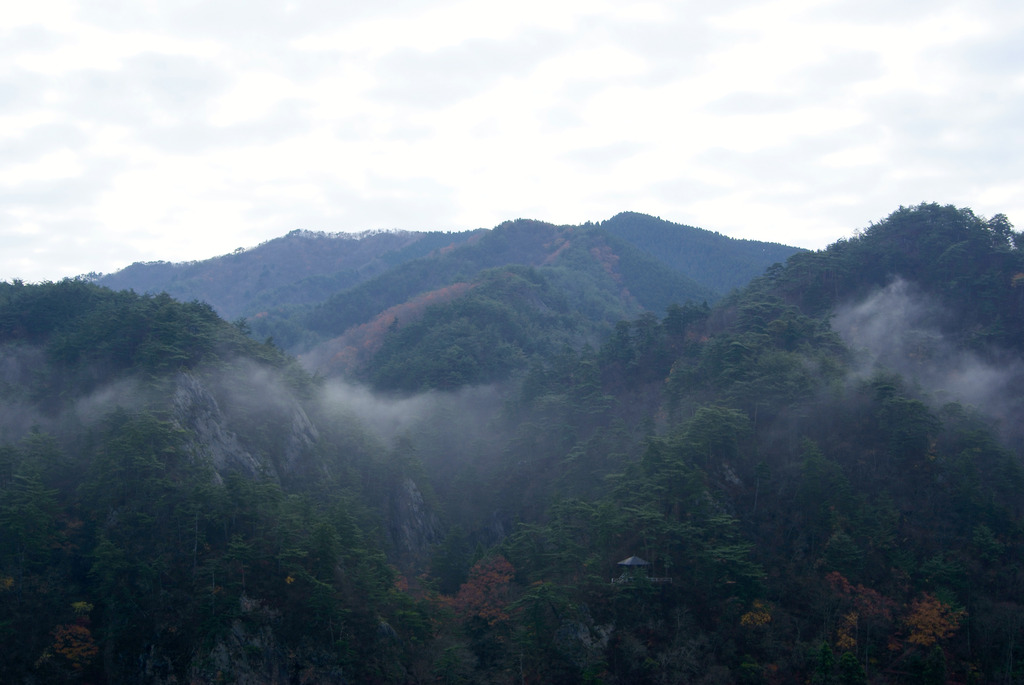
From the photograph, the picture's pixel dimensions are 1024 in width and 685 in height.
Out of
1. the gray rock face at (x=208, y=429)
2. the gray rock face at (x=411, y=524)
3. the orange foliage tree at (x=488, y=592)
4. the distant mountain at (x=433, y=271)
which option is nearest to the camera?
the orange foliage tree at (x=488, y=592)

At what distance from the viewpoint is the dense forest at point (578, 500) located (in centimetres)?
3469

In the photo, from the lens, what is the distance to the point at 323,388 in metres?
62.8

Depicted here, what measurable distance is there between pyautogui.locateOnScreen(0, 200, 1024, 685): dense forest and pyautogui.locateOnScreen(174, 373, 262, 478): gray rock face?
20cm

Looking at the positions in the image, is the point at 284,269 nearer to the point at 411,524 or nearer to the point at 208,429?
the point at 411,524

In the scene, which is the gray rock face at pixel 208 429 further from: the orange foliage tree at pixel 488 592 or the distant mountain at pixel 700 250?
the distant mountain at pixel 700 250

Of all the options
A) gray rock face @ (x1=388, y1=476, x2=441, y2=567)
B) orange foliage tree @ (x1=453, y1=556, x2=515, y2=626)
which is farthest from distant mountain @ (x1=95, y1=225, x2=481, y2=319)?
orange foliage tree @ (x1=453, y1=556, x2=515, y2=626)

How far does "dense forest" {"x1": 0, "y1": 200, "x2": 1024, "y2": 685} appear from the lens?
3469 centimetres

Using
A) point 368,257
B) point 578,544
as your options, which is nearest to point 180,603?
point 578,544

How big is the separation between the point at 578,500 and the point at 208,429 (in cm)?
2174

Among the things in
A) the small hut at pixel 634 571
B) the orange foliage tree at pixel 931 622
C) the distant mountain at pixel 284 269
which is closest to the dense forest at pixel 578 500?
the orange foliage tree at pixel 931 622

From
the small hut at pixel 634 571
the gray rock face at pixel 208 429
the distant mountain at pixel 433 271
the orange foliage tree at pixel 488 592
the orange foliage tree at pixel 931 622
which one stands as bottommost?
the orange foliage tree at pixel 931 622

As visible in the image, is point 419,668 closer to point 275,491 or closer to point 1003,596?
point 275,491

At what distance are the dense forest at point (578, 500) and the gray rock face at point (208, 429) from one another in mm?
203

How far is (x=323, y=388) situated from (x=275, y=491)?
22462 millimetres
